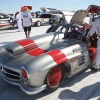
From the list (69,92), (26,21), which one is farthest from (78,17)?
(26,21)

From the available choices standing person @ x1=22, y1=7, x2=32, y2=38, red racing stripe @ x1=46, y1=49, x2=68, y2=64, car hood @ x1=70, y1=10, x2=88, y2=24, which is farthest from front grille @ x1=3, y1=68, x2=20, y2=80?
standing person @ x1=22, y1=7, x2=32, y2=38

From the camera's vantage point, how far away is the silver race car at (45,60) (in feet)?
8.85

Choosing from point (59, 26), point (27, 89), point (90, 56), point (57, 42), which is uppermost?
point (59, 26)

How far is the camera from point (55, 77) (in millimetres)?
3072

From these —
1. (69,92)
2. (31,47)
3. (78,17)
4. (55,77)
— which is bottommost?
(69,92)

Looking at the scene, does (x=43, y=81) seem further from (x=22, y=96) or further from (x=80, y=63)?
(x=80, y=63)

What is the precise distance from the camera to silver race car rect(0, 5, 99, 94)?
2.70 m

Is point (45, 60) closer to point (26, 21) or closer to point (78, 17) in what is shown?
point (78, 17)

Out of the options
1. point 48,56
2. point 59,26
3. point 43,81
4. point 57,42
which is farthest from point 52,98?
point 59,26

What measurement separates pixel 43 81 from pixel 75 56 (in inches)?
35.7

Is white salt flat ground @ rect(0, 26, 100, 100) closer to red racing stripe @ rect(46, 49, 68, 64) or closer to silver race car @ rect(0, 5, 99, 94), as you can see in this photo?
silver race car @ rect(0, 5, 99, 94)

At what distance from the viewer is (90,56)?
372 cm

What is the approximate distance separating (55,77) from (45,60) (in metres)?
0.51

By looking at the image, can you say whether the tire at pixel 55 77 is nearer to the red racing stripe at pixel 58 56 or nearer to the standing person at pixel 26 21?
the red racing stripe at pixel 58 56
